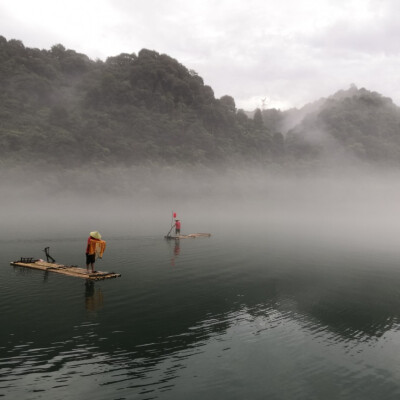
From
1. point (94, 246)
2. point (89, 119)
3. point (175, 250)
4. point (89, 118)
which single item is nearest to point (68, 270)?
point (94, 246)

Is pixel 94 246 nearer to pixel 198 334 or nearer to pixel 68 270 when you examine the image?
pixel 68 270

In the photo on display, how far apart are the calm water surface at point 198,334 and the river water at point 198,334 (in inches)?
2.5

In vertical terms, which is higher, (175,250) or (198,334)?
(175,250)

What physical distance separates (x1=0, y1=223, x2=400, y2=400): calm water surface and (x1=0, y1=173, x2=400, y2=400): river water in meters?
0.06

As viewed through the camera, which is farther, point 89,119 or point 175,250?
point 89,119

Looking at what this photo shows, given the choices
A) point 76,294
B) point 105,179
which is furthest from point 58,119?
point 76,294

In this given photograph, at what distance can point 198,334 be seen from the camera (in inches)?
680

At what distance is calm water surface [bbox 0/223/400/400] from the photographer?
41.3ft

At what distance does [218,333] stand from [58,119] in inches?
6194

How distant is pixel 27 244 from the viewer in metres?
43.9

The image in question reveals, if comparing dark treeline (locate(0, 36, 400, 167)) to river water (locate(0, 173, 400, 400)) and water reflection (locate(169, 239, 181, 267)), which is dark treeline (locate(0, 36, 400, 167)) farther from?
river water (locate(0, 173, 400, 400))

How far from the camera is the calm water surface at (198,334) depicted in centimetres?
1259

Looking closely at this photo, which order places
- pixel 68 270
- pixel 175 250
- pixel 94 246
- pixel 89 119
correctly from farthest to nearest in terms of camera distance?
pixel 89 119
pixel 175 250
pixel 68 270
pixel 94 246

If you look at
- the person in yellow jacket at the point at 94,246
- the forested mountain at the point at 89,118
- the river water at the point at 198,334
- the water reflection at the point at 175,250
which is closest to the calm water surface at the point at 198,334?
the river water at the point at 198,334
